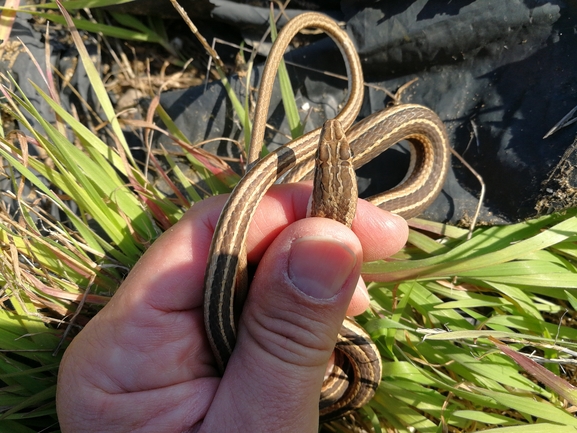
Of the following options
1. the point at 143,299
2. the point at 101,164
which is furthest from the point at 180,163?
the point at 143,299

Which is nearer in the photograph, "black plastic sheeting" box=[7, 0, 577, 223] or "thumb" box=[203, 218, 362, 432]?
"thumb" box=[203, 218, 362, 432]

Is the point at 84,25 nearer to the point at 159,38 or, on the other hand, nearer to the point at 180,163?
the point at 159,38

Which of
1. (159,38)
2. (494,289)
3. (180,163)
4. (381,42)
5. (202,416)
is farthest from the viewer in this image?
(159,38)

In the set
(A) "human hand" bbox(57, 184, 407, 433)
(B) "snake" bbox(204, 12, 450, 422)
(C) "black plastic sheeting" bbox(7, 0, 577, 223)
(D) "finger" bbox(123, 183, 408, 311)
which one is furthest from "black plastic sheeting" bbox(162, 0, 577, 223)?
(A) "human hand" bbox(57, 184, 407, 433)

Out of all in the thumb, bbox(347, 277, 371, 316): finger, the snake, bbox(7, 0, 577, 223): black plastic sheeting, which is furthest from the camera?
bbox(7, 0, 577, 223): black plastic sheeting

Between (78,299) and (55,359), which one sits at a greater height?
(78,299)

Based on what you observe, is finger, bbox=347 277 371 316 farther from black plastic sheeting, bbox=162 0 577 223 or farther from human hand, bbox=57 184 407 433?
black plastic sheeting, bbox=162 0 577 223
